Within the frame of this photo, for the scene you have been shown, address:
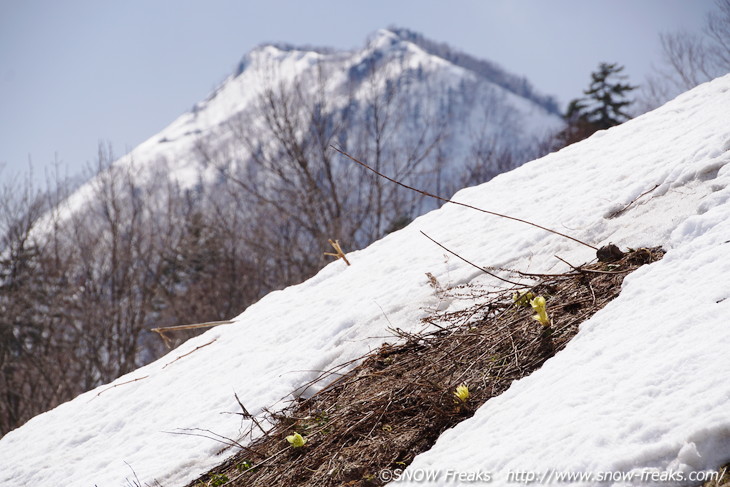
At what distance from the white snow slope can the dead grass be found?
15 cm

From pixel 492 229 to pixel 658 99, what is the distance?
2091cm

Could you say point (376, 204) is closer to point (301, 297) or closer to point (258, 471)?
point (301, 297)

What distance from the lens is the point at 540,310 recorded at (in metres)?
2.17

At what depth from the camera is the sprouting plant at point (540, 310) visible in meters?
2.17

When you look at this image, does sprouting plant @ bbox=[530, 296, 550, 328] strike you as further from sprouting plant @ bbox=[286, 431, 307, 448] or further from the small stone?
sprouting plant @ bbox=[286, 431, 307, 448]

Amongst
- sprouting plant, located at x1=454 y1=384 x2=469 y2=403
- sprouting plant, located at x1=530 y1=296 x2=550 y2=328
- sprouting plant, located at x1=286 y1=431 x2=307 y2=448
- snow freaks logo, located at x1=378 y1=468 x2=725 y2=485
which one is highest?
sprouting plant, located at x1=530 y1=296 x2=550 y2=328

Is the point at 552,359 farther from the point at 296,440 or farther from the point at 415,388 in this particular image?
the point at 296,440

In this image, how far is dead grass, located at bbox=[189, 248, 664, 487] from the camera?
2102 millimetres

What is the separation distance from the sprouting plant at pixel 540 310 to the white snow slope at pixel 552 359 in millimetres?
182

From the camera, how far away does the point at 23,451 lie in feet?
12.9

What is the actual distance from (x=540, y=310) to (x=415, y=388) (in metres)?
0.64

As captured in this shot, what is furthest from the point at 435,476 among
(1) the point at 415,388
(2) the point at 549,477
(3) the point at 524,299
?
(3) the point at 524,299

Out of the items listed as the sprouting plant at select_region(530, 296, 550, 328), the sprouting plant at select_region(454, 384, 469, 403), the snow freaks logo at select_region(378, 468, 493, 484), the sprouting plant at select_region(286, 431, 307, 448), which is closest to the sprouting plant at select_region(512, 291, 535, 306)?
the sprouting plant at select_region(530, 296, 550, 328)

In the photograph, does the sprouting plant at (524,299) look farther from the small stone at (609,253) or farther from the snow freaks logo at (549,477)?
the snow freaks logo at (549,477)
